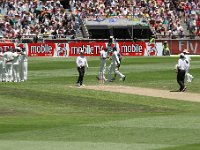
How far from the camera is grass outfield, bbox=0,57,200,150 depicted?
19422 mm

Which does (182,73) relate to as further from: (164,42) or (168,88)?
(164,42)

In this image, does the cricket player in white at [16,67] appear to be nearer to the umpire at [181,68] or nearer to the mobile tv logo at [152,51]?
the umpire at [181,68]

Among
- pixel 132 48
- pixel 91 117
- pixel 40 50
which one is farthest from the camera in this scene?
pixel 132 48

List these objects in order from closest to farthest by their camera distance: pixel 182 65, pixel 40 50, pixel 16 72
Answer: pixel 182 65 → pixel 16 72 → pixel 40 50

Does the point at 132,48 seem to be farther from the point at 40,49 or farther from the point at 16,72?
the point at 16,72

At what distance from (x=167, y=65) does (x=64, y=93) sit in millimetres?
25025

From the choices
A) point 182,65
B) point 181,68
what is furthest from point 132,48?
point 181,68

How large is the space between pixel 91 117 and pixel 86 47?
1813 inches

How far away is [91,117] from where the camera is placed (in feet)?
86.4

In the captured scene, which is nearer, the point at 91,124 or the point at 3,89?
the point at 91,124

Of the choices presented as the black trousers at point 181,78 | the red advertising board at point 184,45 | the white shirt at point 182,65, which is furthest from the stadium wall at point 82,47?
the white shirt at point 182,65

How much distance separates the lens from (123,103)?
31.8 meters

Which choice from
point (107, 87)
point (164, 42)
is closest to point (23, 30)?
point (164, 42)

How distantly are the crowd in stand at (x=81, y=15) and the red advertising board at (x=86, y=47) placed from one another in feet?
14.3
